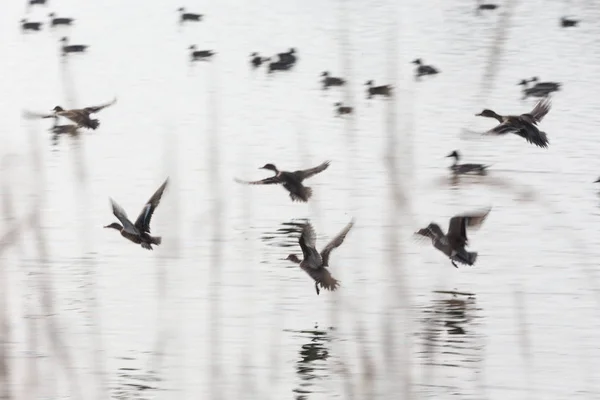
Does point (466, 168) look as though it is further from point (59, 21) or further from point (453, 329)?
point (59, 21)

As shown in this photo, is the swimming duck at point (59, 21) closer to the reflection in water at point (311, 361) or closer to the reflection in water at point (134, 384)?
the reflection in water at point (311, 361)

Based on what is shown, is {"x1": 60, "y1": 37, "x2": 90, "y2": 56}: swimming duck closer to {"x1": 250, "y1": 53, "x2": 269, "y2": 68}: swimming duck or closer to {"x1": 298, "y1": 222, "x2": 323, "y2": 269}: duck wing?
{"x1": 250, "y1": 53, "x2": 269, "y2": 68}: swimming duck

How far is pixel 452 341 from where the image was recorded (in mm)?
7105

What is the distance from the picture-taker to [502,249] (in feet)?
30.8

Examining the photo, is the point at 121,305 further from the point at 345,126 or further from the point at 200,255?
the point at 345,126

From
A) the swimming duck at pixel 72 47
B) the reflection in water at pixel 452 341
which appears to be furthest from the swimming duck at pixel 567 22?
the reflection in water at pixel 452 341

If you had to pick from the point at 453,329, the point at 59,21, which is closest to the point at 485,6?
the point at 59,21

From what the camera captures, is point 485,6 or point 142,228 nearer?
point 142,228

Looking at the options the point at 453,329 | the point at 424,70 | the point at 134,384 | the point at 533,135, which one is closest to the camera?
the point at 134,384

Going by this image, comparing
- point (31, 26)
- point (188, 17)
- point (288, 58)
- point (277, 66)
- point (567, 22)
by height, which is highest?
point (188, 17)

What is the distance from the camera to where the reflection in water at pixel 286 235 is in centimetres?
939

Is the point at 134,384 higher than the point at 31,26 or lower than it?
lower

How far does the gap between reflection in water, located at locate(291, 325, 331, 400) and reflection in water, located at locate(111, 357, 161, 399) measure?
2.25 ft

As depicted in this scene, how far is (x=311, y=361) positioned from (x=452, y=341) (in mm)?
804
